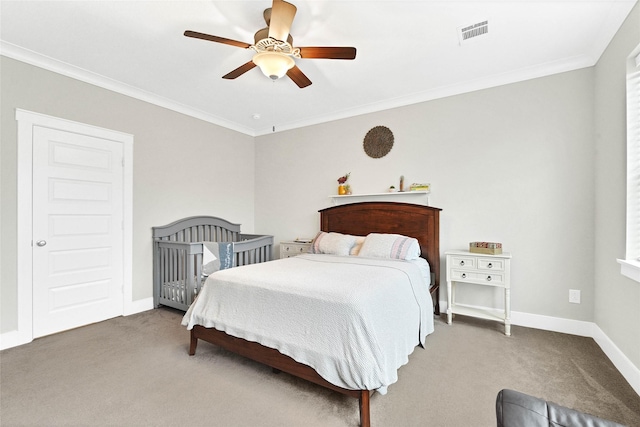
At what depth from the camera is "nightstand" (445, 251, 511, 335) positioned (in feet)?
9.30

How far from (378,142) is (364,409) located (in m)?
3.13

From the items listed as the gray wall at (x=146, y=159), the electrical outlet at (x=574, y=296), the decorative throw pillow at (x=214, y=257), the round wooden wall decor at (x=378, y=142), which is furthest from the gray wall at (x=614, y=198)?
the gray wall at (x=146, y=159)

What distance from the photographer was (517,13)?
2.21m

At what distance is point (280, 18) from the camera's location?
1.99 metres

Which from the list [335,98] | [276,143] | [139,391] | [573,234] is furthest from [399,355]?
[276,143]

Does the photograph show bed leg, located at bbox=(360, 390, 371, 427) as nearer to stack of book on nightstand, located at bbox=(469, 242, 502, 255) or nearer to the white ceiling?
stack of book on nightstand, located at bbox=(469, 242, 502, 255)

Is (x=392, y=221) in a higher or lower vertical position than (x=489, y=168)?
lower

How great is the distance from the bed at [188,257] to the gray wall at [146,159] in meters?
0.13

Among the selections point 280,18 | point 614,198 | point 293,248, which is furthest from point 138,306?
point 614,198

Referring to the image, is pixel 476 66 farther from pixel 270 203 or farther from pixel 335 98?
pixel 270 203

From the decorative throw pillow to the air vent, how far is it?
3065 mm

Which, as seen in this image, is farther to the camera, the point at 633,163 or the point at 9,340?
the point at 9,340

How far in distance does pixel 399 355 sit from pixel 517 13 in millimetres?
2589

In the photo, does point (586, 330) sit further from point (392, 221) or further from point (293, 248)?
point (293, 248)
